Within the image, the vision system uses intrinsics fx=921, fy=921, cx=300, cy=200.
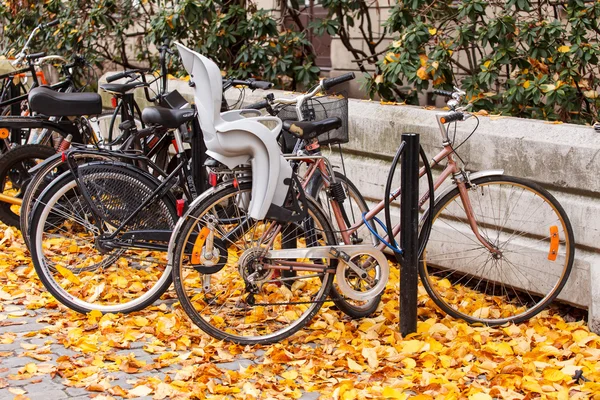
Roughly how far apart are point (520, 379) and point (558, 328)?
908 mm

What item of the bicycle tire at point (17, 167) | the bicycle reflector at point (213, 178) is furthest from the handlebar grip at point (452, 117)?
the bicycle tire at point (17, 167)

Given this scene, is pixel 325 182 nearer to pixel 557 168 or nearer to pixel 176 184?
pixel 176 184

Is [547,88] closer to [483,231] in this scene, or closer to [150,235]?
[483,231]

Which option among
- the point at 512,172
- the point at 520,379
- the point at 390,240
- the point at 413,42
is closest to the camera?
the point at 520,379

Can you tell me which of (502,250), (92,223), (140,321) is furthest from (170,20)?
(502,250)

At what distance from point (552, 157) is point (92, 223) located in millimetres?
2778

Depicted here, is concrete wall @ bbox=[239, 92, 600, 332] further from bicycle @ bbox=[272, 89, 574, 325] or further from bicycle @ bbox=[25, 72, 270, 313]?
bicycle @ bbox=[25, 72, 270, 313]

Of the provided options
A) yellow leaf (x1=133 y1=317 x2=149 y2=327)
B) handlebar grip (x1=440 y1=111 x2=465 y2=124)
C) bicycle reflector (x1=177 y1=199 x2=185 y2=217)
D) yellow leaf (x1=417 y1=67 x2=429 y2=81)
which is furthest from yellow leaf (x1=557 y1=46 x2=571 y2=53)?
yellow leaf (x1=133 y1=317 x2=149 y2=327)

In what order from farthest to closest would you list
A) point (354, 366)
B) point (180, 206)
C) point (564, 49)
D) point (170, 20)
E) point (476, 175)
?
point (170, 20)
point (564, 49)
point (180, 206)
point (476, 175)
point (354, 366)

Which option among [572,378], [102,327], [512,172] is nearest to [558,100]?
[512,172]

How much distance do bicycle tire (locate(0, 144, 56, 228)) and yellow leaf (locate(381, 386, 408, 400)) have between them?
140 inches

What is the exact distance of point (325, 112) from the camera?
17.4 feet

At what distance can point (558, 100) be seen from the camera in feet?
20.4

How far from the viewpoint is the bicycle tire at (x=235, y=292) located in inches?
189
